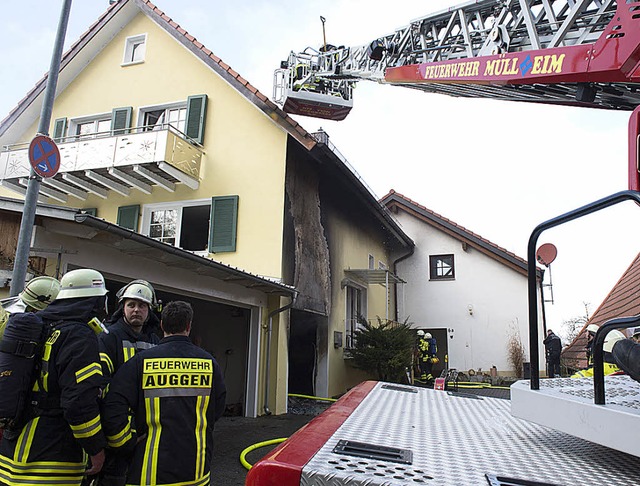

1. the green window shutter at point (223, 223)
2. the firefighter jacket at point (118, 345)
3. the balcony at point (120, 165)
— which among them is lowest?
the firefighter jacket at point (118, 345)

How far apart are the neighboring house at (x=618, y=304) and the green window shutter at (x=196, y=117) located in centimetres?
943

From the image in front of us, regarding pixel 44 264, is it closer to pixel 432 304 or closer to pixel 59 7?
pixel 59 7

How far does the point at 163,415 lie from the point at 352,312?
13.2 meters

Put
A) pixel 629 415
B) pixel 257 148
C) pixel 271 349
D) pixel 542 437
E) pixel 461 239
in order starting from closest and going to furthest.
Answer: pixel 629 415 < pixel 542 437 < pixel 271 349 < pixel 257 148 < pixel 461 239

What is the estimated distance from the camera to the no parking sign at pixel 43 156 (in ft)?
16.9

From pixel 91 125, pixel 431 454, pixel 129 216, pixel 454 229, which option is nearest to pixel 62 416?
pixel 431 454

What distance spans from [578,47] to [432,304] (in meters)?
16.8

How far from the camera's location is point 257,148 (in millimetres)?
11719

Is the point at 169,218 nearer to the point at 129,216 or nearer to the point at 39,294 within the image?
the point at 129,216

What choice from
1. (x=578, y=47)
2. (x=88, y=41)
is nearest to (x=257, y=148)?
(x=88, y=41)

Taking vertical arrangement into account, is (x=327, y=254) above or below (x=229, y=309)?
above

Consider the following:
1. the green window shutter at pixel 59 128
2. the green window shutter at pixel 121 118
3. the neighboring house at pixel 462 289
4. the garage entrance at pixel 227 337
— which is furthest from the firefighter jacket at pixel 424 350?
the green window shutter at pixel 59 128

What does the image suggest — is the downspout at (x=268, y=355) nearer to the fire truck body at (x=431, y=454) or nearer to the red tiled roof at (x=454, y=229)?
the fire truck body at (x=431, y=454)

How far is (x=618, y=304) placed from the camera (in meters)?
9.43
